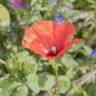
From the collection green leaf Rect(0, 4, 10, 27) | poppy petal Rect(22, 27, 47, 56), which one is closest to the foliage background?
green leaf Rect(0, 4, 10, 27)

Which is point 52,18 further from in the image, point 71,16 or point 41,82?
point 41,82

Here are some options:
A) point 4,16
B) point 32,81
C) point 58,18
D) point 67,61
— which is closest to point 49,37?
point 32,81

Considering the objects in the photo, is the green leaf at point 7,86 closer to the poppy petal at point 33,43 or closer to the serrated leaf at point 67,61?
the poppy petal at point 33,43

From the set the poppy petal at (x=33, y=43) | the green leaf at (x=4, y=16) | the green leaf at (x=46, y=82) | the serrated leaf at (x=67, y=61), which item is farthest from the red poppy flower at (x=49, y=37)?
the green leaf at (x=4, y=16)

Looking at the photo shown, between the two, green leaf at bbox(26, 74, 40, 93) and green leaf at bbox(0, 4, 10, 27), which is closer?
green leaf at bbox(26, 74, 40, 93)

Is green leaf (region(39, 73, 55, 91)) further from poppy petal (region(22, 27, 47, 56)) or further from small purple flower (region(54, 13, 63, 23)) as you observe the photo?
small purple flower (region(54, 13, 63, 23))

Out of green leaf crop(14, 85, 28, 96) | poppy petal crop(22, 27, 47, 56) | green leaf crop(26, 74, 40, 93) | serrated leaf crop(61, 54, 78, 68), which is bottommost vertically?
serrated leaf crop(61, 54, 78, 68)
